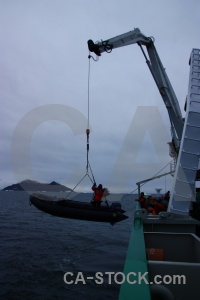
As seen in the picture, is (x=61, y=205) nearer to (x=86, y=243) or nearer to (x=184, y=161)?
(x=86, y=243)

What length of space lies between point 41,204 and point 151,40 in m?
11.4

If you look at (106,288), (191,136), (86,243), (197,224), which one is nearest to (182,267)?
(197,224)

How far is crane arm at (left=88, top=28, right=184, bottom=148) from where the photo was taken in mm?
14539

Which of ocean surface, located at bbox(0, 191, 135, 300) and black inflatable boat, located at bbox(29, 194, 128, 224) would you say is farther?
black inflatable boat, located at bbox(29, 194, 128, 224)

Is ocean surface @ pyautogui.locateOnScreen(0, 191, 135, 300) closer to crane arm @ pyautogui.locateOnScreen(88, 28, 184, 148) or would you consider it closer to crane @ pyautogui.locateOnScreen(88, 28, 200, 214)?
crane @ pyautogui.locateOnScreen(88, 28, 200, 214)

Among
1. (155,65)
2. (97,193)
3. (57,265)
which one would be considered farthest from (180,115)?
(57,265)

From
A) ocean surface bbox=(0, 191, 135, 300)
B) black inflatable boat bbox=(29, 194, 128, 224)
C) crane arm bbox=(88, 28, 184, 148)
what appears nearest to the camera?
ocean surface bbox=(0, 191, 135, 300)

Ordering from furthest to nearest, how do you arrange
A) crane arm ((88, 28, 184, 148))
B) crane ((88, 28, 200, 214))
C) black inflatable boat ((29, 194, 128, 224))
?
black inflatable boat ((29, 194, 128, 224))
crane arm ((88, 28, 184, 148))
crane ((88, 28, 200, 214))

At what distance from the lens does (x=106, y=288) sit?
9484 mm

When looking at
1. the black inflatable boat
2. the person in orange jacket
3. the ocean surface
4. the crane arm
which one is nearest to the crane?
the crane arm

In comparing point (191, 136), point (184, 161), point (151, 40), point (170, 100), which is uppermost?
point (151, 40)

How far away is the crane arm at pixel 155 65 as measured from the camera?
14.5m

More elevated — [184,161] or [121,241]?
[184,161]

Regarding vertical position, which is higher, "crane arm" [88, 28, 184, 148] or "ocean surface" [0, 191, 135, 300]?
"crane arm" [88, 28, 184, 148]
